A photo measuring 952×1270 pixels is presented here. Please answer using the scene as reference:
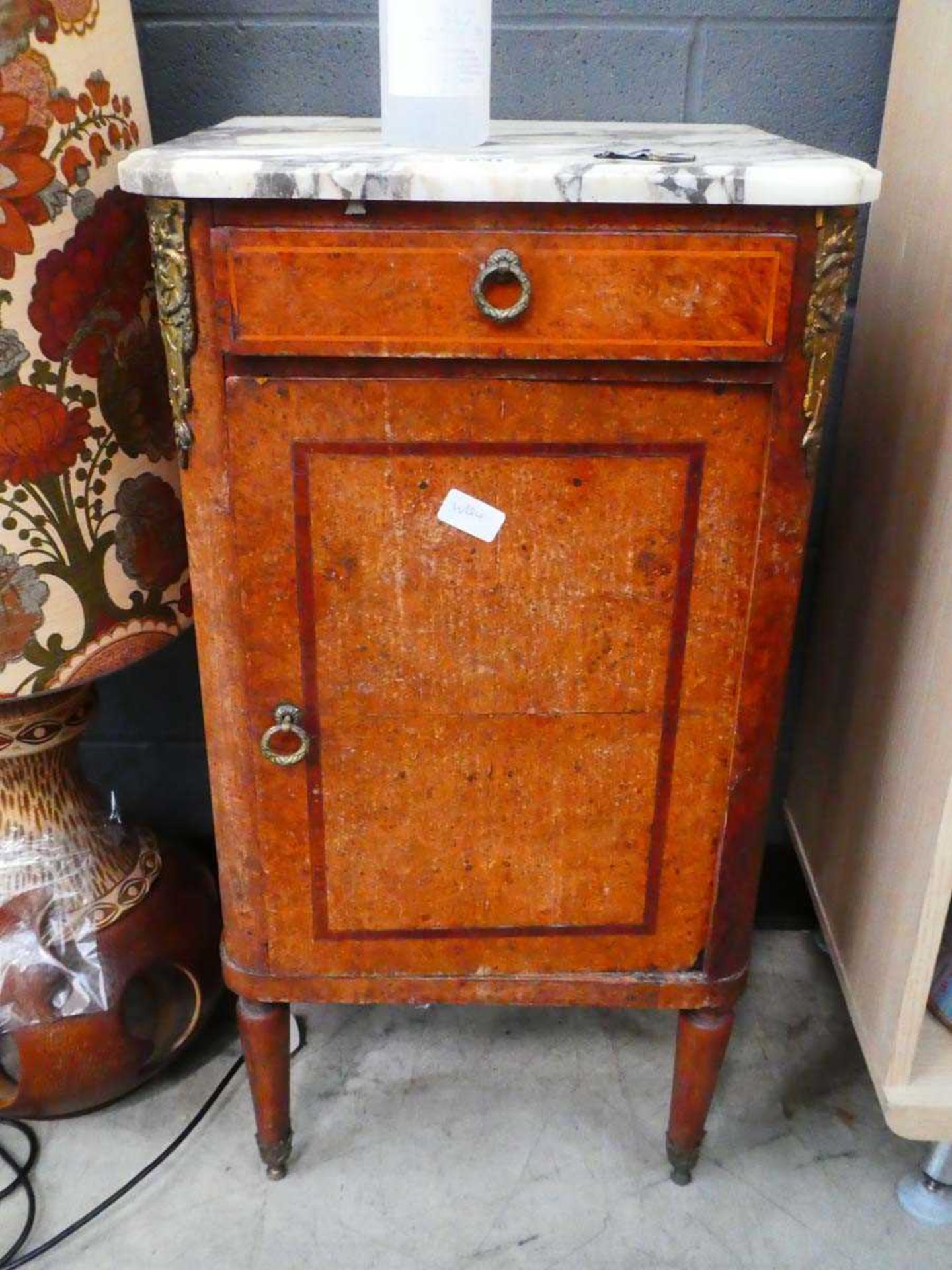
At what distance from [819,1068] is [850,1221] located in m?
0.19

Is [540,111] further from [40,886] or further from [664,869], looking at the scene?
[40,886]

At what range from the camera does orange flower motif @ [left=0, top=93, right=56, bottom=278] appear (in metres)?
0.85

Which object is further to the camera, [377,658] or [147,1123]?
[147,1123]

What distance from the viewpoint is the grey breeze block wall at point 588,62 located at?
45.9 inches

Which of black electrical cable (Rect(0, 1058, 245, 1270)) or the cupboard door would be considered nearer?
the cupboard door

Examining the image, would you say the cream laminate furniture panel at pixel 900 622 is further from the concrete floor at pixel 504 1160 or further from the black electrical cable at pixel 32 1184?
the black electrical cable at pixel 32 1184

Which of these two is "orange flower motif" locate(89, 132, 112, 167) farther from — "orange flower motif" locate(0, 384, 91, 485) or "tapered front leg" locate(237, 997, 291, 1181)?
"tapered front leg" locate(237, 997, 291, 1181)

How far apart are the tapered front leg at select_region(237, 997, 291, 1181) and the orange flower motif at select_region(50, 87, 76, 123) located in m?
0.79

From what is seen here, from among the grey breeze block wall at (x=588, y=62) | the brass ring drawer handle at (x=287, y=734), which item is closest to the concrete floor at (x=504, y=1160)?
the brass ring drawer handle at (x=287, y=734)

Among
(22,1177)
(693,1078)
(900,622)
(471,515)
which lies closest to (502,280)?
(471,515)

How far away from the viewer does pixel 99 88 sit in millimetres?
909

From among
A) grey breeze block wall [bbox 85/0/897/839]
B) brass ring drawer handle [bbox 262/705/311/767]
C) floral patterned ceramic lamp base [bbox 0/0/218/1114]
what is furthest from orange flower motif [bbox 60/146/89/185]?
brass ring drawer handle [bbox 262/705/311/767]

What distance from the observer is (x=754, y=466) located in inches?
32.5

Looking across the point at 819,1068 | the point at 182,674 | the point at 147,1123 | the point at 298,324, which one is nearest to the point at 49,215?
the point at 298,324
